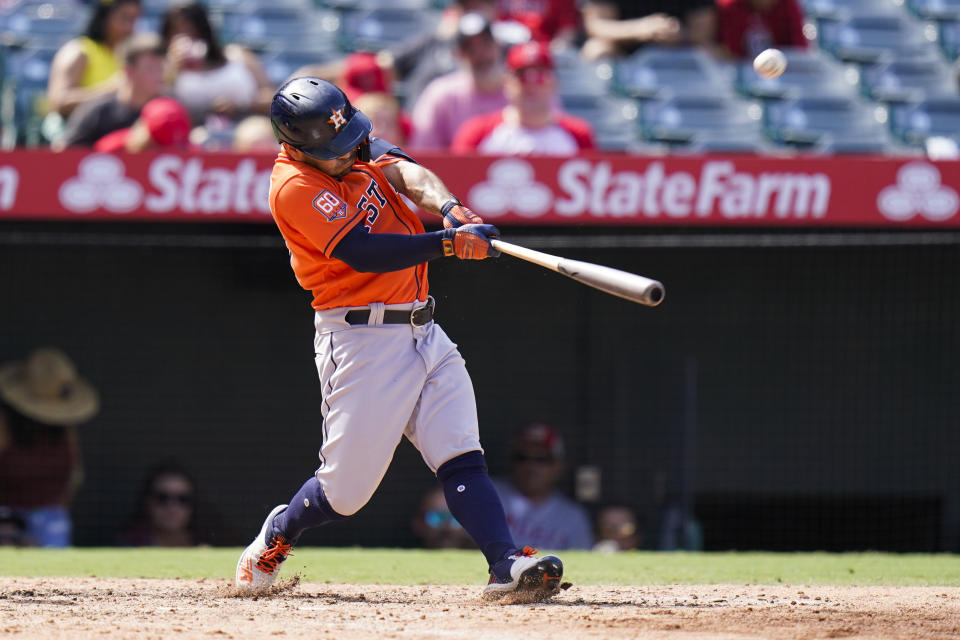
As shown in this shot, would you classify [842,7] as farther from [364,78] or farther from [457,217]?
[457,217]

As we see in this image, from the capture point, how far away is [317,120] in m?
3.66

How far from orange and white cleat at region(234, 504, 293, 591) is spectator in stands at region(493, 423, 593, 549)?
9.31 ft

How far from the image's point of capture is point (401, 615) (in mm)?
3605

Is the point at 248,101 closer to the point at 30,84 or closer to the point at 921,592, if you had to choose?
the point at 30,84

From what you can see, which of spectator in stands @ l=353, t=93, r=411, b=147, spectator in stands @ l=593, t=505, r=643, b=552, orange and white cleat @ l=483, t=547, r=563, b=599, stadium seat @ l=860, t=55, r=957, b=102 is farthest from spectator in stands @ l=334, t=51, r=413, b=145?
orange and white cleat @ l=483, t=547, r=563, b=599

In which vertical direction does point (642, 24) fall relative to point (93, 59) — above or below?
above

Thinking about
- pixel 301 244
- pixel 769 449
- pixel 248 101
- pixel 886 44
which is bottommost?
pixel 769 449

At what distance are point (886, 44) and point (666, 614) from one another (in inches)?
257

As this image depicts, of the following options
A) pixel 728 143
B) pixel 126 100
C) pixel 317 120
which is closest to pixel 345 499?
pixel 317 120

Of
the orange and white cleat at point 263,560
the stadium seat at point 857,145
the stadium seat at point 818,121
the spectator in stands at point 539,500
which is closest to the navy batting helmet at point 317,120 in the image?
the orange and white cleat at point 263,560

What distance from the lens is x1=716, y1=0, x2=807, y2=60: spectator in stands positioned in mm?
8695

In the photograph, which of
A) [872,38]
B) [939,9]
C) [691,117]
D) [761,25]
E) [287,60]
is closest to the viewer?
[691,117]

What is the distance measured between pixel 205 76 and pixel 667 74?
2.88 meters

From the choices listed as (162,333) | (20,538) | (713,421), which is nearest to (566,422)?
(713,421)
